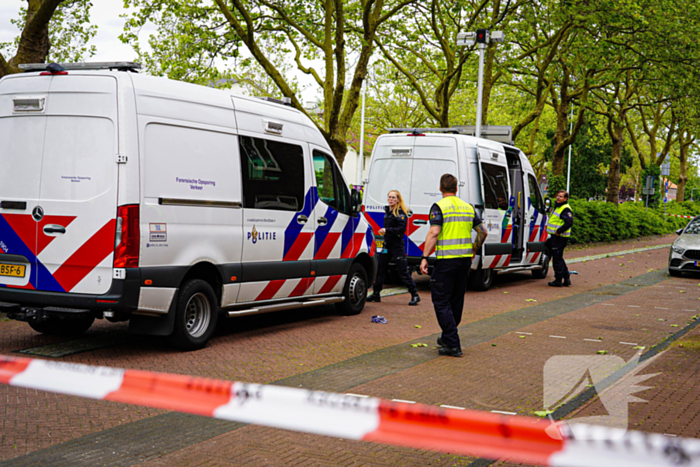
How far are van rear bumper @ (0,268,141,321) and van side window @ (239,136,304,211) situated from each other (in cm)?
178

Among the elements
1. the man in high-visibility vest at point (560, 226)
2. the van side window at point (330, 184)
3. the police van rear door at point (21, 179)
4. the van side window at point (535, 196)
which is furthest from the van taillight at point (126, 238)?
the van side window at point (535, 196)

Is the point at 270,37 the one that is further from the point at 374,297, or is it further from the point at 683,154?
the point at 683,154

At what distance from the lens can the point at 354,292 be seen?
402 inches

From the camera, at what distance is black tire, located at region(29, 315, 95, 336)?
25.7 ft

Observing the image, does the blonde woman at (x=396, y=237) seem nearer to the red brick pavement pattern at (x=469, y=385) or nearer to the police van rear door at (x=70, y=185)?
the red brick pavement pattern at (x=469, y=385)

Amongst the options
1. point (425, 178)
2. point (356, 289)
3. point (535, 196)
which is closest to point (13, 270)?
point (356, 289)

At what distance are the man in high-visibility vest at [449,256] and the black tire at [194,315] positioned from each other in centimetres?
224

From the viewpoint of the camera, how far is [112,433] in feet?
15.7

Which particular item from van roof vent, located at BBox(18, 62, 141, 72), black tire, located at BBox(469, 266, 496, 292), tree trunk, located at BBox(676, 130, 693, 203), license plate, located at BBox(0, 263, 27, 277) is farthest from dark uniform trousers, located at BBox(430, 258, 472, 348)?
tree trunk, located at BBox(676, 130, 693, 203)

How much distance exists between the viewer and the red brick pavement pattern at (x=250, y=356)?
5004 millimetres

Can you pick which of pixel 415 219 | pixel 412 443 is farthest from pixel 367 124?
pixel 412 443

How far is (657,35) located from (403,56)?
7.60 meters

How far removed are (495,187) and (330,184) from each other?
486 cm

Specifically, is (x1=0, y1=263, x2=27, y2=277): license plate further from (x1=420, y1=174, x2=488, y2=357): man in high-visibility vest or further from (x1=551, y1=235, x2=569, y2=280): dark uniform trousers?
(x1=551, y1=235, x2=569, y2=280): dark uniform trousers
